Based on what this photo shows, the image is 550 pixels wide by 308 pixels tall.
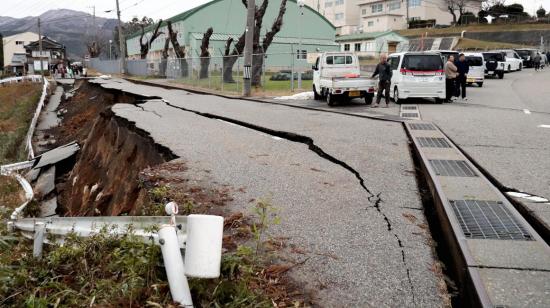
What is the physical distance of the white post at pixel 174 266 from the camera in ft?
9.06

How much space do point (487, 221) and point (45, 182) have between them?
33.8 feet

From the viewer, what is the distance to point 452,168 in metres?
6.79

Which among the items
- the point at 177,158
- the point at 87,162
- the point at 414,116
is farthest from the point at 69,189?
the point at 414,116

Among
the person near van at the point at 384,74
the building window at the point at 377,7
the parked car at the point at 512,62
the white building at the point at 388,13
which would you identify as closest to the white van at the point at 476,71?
the person near van at the point at 384,74

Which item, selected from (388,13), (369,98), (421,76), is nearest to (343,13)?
(388,13)

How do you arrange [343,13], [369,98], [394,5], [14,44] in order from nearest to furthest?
[369,98] → [394,5] → [343,13] → [14,44]

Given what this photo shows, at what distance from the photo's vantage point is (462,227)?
172 inches

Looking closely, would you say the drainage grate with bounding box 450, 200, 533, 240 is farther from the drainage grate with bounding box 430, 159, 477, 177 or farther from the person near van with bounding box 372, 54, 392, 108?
the person near van with bounding box 372, 54, 392, 108

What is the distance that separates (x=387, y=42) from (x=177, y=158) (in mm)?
52066

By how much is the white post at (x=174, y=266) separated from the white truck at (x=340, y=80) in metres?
13.9

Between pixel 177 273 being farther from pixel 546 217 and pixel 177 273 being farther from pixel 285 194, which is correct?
pixel 546 217

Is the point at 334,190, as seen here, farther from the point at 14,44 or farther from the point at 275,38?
the point at 14,44

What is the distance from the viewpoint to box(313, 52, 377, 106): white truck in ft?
53.6

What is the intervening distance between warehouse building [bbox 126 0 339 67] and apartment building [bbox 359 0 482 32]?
1896cm
